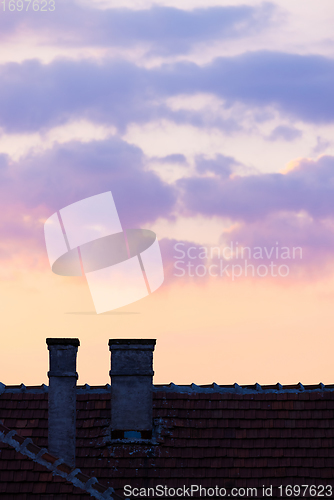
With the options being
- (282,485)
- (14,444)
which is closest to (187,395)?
(282,485)

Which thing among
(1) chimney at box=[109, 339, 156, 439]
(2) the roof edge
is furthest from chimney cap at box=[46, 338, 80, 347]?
(2) the roof edge

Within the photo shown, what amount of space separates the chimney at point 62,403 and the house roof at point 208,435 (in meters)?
0.60

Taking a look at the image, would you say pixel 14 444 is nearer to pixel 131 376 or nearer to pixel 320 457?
pixel 131 376

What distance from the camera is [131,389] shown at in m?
14.3

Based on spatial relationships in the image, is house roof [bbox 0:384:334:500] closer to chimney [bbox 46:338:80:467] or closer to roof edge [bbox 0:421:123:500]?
roof edge [bbox 0:421:123:500]

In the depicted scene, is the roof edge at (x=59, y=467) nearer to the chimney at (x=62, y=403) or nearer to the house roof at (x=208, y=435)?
the house roof at (x=208, y=435)

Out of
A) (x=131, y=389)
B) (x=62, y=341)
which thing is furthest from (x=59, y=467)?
(x=131, y=389)

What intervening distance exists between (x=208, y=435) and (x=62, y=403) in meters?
2.62

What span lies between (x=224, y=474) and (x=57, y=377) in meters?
3.18

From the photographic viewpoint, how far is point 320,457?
13.9 m

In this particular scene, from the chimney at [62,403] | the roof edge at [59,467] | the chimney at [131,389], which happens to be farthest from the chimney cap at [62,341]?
the roof edge at [59,467]

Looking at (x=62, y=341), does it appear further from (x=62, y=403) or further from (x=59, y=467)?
(x=59, y=467)

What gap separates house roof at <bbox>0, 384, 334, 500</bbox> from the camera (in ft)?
44.6

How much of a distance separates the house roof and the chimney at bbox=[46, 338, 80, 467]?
1.96ft
